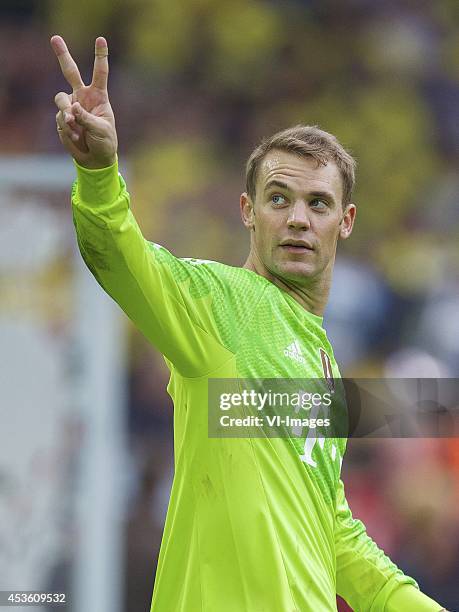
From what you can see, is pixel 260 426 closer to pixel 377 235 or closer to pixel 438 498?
pixel 438 498

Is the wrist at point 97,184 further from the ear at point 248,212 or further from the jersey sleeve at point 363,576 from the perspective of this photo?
the jersey sleeve at point 363,576

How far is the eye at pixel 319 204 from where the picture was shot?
9.61ft

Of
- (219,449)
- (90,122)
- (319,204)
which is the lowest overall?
(219,449)

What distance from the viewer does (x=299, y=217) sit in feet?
9.34

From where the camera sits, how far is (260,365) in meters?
2.61

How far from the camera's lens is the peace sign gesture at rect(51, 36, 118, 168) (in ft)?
7.34

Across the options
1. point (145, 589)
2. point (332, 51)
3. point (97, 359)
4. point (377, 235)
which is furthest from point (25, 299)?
point (332, 51)

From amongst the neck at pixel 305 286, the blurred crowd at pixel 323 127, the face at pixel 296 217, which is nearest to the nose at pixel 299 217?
the face at pixel 296 217

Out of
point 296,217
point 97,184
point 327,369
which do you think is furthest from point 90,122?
point 327,369

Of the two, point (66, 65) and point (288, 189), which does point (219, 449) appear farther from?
point (66, 65)

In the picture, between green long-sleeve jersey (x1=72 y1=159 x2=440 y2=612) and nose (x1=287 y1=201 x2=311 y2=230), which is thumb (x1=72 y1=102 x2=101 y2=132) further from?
nose (x1=287 y1=201 x2=311 y2=230)

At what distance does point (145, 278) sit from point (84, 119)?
39cm

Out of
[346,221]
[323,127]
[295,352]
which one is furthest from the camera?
[323,127]

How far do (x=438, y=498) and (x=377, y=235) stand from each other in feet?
6.39
